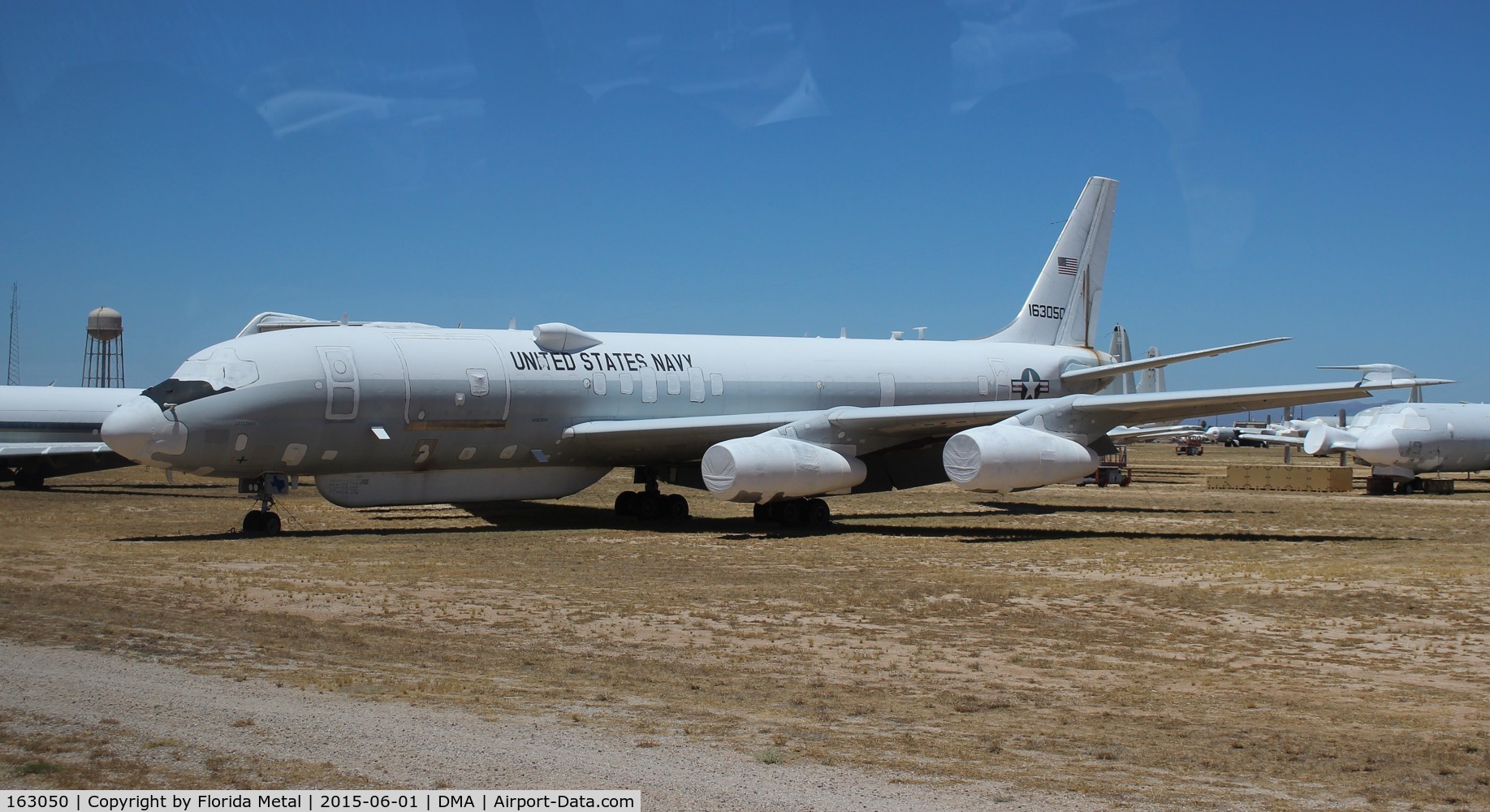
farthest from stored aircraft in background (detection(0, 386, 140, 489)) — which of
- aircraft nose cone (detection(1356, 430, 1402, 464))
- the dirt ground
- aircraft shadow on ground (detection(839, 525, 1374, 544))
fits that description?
aircraft nose cone (detection(1356, 430, 1402, 464))

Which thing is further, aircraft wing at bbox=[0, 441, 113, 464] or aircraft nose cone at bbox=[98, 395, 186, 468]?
aircraft wing at bbox=[0, 441, 113, 464]

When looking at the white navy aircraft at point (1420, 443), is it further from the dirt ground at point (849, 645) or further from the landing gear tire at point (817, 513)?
the landing gear tire at point (817, 513)

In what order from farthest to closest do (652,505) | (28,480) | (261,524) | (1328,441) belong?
1. (1328,441)
2. (28,480)
3. (652,505)
4. (261,524)

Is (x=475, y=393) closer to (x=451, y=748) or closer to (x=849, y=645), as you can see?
(x=849, y=645)

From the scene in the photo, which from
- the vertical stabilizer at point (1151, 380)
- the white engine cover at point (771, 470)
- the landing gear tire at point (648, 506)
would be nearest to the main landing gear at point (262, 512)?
the white engine cover at point (771, 470)

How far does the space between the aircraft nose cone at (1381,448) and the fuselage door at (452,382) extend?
25.8 meters

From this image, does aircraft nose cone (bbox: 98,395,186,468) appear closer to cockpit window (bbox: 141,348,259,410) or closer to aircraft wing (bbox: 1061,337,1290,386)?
cockpit window (bbox: 141,348,259,410)

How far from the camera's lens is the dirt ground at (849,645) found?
6.22 metres

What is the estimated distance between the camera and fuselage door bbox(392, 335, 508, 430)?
1983 centimetres

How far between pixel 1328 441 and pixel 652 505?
30890 millimetres

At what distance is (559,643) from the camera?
990cm

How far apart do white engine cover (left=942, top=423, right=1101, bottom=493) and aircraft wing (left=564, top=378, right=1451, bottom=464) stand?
2.36ft

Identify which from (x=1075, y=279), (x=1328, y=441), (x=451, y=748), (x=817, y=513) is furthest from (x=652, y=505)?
(x=1328, y=441)

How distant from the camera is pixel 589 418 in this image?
21.9 m
